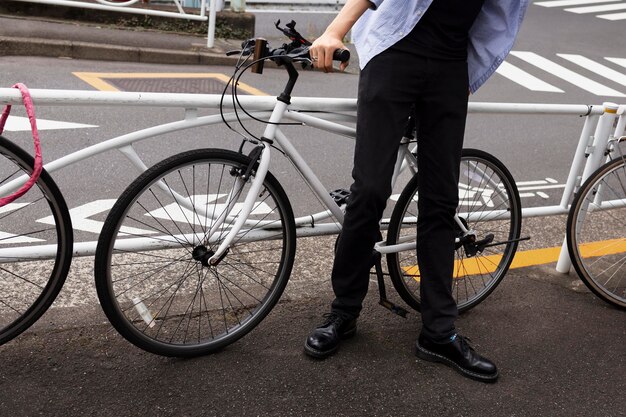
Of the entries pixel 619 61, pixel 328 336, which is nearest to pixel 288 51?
pixel 328 336

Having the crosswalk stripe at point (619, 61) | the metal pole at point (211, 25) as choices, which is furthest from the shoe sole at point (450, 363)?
the crosswalk stripe at point (619, 61)

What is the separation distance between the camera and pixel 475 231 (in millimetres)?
3609

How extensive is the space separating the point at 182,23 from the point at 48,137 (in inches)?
191

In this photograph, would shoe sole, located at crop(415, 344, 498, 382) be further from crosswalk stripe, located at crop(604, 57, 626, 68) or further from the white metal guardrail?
crosswalk stripe, located at crop(604, 57, 626, 68)

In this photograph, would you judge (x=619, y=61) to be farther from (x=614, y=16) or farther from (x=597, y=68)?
(x=614, y=16)

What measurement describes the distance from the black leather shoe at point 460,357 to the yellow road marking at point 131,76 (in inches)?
205

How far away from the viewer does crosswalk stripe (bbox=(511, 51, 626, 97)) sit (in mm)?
11102

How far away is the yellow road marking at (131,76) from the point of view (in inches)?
306

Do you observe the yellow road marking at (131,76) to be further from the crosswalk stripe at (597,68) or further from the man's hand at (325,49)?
the crosswalk stripe at (597,68)

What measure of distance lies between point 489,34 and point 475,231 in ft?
3.29

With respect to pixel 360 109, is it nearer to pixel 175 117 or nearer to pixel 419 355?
pixel 419 355

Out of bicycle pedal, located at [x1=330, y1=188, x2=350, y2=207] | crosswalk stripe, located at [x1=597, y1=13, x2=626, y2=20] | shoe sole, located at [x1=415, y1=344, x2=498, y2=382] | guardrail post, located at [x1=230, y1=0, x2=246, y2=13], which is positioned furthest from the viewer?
crosswalk stripe, located at [x1=597, y1=13, x2=626, y2=20]

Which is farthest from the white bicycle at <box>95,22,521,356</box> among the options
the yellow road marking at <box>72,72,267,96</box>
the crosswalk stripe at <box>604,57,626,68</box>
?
Answer: the crosswalk stripe at <box>604,57,626,68</box>

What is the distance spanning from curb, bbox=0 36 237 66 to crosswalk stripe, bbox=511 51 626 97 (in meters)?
5.28
